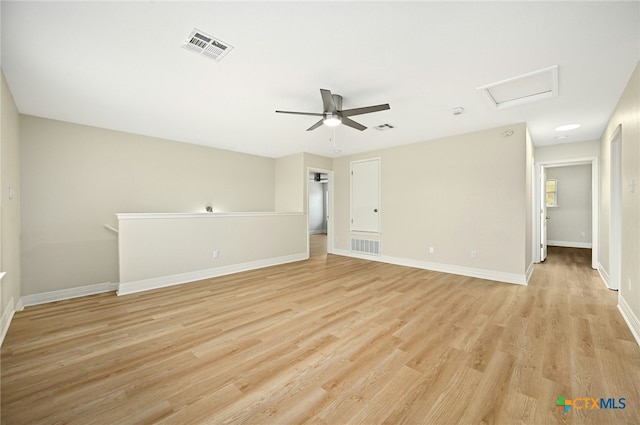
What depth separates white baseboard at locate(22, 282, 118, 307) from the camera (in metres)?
3.45

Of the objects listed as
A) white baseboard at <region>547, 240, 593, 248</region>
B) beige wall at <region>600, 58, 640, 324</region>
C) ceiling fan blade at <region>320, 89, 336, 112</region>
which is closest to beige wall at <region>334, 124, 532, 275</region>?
beige wall at <region>600, 58, 640, 324</region>

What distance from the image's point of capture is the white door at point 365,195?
598 centimetres

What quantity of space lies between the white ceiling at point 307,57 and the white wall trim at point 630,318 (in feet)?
7.73

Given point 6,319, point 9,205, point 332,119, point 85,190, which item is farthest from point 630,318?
point 85,190

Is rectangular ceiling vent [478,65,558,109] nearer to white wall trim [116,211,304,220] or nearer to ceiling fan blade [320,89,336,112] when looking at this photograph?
ceiling fan blade [320,89,336,112]

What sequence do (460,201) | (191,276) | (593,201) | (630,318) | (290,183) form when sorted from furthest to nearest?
(290,183) → (593,201) → (460,201) → (191,276) → (630,318)

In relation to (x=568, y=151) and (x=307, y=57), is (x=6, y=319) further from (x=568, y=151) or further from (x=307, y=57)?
(x=568, y=151)

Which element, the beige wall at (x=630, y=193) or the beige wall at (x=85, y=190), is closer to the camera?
the beige wall at (x=630, y=193)

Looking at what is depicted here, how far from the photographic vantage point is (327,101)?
276 centimetres

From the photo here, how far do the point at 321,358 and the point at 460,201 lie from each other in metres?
3.93

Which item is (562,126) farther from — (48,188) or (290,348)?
(48,188)

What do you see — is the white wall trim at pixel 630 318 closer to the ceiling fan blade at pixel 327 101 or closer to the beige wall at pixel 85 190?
the ceiling fan blade at pixel 327 101

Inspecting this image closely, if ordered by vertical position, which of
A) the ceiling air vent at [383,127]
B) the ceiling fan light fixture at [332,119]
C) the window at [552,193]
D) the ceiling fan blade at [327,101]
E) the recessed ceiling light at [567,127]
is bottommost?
the window at [552,193]

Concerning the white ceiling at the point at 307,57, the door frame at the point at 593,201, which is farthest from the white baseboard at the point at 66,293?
the door frame at the point at 593,201
